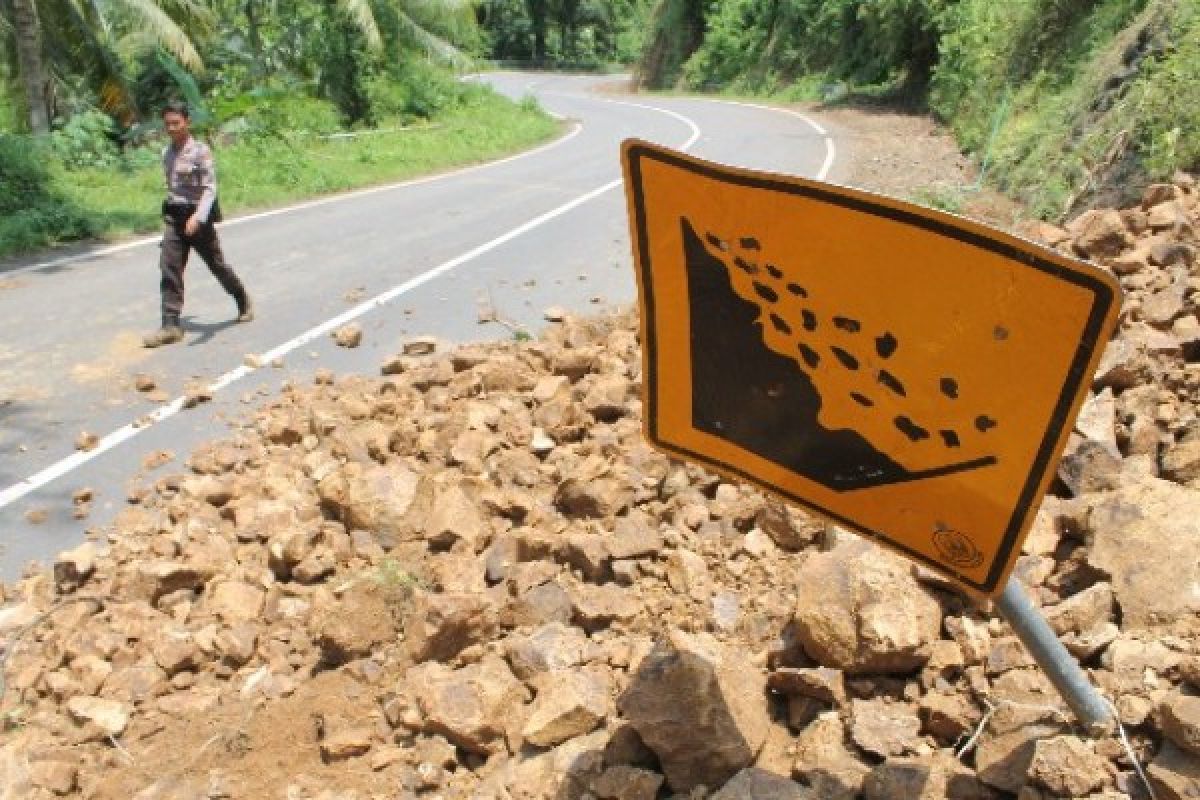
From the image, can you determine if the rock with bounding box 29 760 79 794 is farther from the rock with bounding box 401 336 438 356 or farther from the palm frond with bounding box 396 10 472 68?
the palm frond with bounding box 396 10 472 68

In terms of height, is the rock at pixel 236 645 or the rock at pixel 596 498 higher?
the rock at pixel 596 498

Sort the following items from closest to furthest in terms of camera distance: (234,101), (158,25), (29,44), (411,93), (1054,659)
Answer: (1054,659) < (29,44) < (158,25) < (234,101) < (411,93)

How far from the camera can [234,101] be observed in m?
18.0

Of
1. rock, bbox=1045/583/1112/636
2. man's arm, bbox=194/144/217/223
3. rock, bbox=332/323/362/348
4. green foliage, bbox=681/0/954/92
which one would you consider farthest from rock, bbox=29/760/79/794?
green foliage, bbox=681/0/954/92

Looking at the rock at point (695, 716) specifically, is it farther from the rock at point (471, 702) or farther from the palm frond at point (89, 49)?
the palm frond at point (89, 49)

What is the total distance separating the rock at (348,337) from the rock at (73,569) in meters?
2.93

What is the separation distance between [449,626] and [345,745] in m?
Answer: 0.48

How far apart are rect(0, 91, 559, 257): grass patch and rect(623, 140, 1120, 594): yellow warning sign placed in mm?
10442

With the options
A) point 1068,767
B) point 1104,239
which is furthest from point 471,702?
point 1104,239

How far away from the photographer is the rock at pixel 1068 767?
207cm

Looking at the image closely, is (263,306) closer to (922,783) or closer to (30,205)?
(30,205)

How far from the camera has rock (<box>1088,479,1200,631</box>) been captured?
2627 millimetres

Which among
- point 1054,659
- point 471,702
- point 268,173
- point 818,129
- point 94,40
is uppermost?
point 94,40

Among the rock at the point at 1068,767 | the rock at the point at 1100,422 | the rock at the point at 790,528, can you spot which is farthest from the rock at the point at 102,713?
the rock at the point at 1100,422
